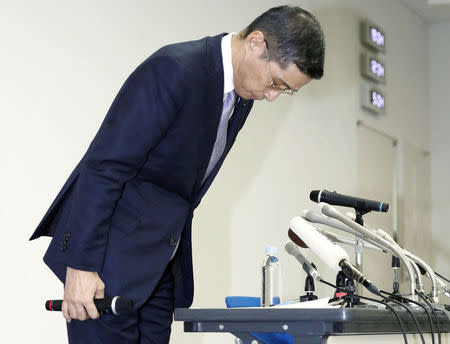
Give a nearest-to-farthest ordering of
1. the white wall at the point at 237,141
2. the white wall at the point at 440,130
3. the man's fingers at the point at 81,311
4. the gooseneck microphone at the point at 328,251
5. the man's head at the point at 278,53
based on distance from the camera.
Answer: the gooseneck microphone at the point at 328,251 < the man's fingers at the point at 81,311 < the man's head at the point at 278,53 < the white wall at the point at 237,141 < the white wall at the point at 440,130

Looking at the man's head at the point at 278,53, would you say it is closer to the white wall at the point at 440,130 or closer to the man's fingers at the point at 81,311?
the man's fingers at the point at 81,311

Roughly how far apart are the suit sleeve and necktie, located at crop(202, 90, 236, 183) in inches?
9.1

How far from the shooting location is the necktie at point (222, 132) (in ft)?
6.96

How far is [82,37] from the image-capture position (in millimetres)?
3389

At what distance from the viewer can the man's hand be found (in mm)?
1838

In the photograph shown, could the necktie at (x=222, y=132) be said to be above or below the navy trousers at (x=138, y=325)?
above

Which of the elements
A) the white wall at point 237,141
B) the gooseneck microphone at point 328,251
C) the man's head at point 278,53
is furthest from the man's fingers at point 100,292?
the white wall at point 237,141

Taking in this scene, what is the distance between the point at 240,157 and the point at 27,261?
1682mm

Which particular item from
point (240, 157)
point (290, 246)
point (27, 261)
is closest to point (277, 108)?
point (240, 157)

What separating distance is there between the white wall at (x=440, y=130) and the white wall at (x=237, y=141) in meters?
0.39

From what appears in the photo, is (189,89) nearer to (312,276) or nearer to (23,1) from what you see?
(312,276)

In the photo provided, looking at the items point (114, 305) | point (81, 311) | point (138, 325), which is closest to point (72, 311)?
point (81, 311)

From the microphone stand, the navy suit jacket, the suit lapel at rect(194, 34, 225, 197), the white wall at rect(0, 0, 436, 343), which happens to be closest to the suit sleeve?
the navy suit jacket

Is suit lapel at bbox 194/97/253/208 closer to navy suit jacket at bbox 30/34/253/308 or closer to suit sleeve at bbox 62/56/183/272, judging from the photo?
navy suit jacket at bbox 30/34/253/308
